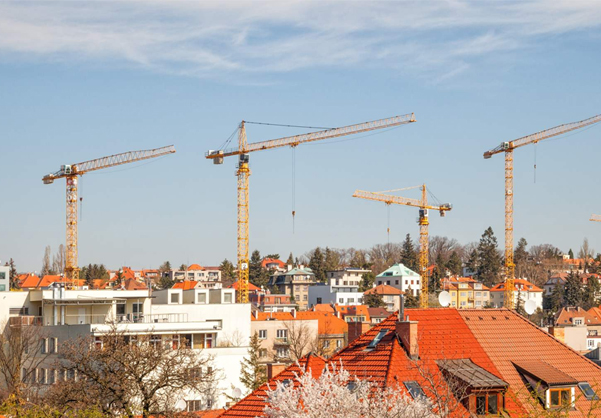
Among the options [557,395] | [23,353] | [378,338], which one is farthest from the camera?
[23,353]

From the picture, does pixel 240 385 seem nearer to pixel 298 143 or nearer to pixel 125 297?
pixel 125 297

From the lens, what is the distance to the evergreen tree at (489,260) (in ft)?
624

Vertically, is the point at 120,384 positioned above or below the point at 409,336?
below

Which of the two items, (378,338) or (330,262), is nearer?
(378,338)

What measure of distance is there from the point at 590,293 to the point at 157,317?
108 meters

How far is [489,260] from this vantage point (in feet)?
626

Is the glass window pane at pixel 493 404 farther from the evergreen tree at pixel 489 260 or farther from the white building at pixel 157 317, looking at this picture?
the evergreen tree at pixel 489 260

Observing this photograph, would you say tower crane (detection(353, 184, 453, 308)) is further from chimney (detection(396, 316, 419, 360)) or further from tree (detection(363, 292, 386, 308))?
chimney (detection(396, 316, 419, 360))

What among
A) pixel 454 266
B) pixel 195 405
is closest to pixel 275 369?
pixel 195 405

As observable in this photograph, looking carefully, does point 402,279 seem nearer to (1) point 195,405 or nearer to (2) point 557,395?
(1) point 195,405

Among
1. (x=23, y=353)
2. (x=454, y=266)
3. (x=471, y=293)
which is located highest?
(x=454, y=266)

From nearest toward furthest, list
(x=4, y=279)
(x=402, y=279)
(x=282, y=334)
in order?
(x=4, y=279) → (x=282, y=334) → (x=402, y=279)

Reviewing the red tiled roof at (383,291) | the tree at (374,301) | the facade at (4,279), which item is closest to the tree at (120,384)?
the facade at (4,279)

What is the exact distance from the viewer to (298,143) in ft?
426
